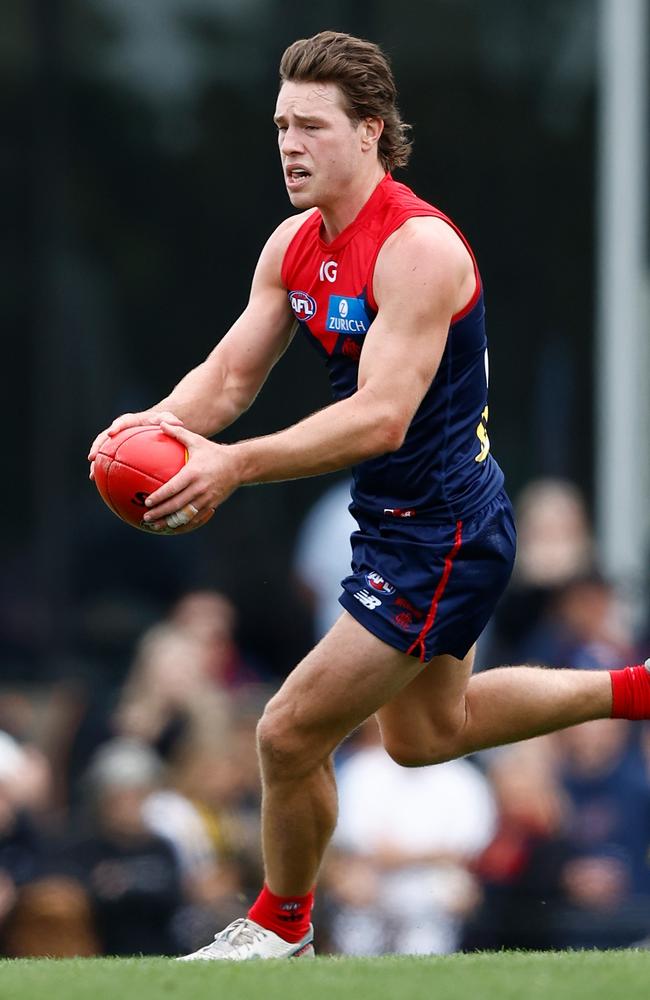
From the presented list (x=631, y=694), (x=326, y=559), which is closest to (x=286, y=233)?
(x=631, y=694)

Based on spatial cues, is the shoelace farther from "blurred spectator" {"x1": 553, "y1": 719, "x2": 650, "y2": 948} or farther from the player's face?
"blurred spectator" {"x1": 553, "y1": 719, "x2": 650, "y2": 948}

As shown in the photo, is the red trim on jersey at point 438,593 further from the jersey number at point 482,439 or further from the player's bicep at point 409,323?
the player's bicep at point 409,323

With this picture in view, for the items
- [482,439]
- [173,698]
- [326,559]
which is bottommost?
[173,698]

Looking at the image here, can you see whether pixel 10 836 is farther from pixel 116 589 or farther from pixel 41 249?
pixel 41 249

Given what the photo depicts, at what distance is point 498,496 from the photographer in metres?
6.41

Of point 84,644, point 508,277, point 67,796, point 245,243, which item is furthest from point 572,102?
point 67,796

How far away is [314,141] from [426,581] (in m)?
1.32

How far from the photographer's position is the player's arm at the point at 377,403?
5699 millimetres

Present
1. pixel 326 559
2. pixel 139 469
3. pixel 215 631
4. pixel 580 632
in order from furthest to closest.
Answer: pixel 326 559 → pixel 215 631 → pixel 580 632 → pixel 139 469

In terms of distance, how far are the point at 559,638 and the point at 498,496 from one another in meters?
3.66

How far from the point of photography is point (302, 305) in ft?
20.6

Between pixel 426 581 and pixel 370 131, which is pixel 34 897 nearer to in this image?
pixel 426 581

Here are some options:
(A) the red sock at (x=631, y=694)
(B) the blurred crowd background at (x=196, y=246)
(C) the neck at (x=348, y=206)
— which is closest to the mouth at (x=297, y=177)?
(C) the neck at (x=348, y=206)

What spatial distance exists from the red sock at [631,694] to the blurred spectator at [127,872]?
100 inches
